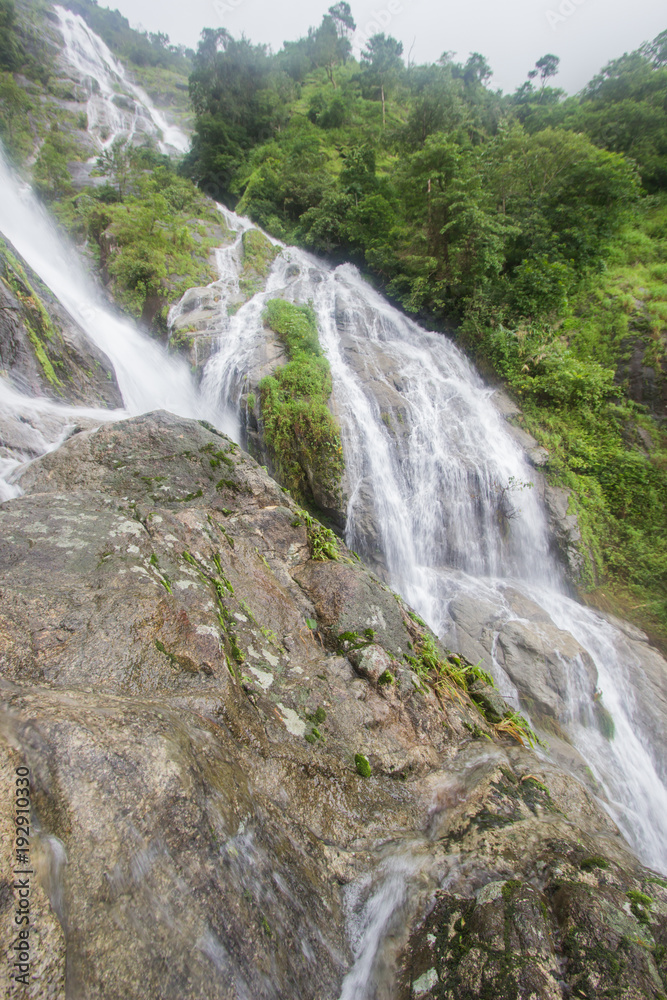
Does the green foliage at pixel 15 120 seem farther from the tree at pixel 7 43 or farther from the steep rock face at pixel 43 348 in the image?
the steep rock face at pixel 43 348

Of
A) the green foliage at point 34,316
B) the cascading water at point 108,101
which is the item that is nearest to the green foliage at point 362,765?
the green foliage at point 34,316

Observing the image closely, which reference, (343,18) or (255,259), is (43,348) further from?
(343,18)

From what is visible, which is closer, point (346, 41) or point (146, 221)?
point (146, 221)

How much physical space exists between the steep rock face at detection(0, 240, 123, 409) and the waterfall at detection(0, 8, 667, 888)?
1.77 ft

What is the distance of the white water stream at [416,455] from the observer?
6668 mm

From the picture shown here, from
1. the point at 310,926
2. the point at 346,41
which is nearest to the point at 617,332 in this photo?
the point at 310,926

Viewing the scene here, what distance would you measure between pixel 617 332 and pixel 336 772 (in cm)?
1407

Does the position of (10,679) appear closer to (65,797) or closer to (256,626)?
(65,797)

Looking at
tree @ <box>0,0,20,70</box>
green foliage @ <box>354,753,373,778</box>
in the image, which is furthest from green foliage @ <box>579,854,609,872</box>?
tree @ <box>0,0,20,70</box>

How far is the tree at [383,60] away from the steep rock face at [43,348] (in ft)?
94.3

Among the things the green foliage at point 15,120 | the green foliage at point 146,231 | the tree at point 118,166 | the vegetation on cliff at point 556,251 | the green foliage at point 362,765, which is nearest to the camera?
the green foliage at point 362,765

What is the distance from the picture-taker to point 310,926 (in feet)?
7.69

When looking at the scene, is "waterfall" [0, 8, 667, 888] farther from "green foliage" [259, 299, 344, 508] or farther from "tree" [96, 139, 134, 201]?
"tree" [96, 139, 134, 201]

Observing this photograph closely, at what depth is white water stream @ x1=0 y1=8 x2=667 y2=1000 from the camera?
6668mm
